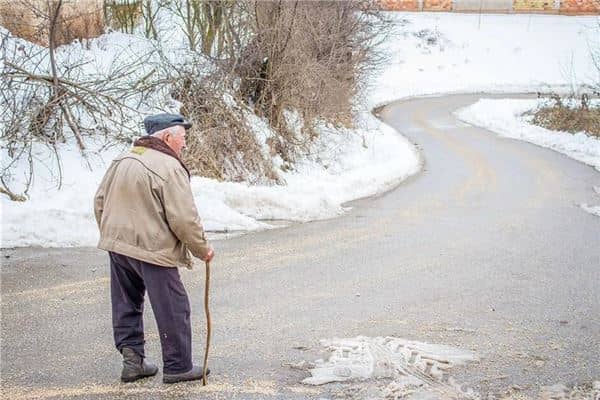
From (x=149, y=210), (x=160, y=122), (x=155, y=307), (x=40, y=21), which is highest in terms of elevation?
(x=40, y=21)

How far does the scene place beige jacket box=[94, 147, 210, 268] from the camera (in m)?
4.09

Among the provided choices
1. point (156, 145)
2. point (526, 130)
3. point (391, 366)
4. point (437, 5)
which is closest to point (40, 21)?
point (156, 145)

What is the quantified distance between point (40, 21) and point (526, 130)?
2079cm

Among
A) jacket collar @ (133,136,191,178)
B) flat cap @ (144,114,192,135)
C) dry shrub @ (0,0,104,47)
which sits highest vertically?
dry shrub @ (0,0,104,47)

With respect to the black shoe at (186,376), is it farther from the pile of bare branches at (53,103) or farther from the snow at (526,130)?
the snow at (526,130)

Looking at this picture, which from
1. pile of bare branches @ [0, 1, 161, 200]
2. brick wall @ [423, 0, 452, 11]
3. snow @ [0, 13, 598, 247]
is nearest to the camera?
snow @ [0, 13, 598, 247]

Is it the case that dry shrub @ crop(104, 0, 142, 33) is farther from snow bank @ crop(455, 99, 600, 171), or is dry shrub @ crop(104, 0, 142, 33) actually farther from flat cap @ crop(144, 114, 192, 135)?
snow bank @ crop(455, 99, 600, 171)

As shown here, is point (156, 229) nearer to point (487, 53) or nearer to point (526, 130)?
point (526, 130)

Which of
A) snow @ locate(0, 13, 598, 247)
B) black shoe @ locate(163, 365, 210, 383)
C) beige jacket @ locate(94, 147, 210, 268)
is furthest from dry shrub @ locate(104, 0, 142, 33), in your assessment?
black shoe @ locate(163, 365, 210, 383)

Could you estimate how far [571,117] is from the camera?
26516mm

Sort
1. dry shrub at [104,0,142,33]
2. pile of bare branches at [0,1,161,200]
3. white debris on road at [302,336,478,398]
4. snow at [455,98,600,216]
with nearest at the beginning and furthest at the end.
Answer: white debris on road at [302,336,478,398]
pile of bare branches at [0,1,161,200]
dry shrub at [104,0,142,33]
snow at [455,98,600,216]

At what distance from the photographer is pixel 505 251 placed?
8.97m

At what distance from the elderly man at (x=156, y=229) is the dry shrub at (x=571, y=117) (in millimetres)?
22838

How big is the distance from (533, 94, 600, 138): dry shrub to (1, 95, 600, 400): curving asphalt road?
14.7 meters
